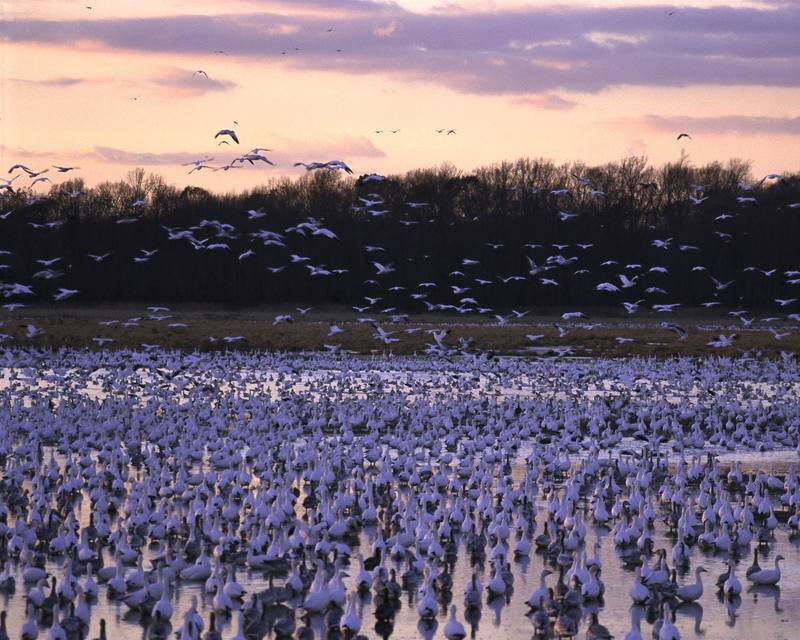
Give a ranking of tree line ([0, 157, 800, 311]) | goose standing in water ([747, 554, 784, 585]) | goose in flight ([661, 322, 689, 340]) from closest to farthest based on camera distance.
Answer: goose standing in water ([747, 554, 784, 585]) → goose in flight ([661, 322, 689, 340]) → tree line ([0, 157, 800, 311])

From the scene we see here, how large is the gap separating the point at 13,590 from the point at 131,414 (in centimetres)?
1201

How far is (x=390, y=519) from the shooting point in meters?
15.9

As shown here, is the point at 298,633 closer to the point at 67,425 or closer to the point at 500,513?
the point at 500,513

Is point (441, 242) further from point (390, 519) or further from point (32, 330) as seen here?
point (390, 519)

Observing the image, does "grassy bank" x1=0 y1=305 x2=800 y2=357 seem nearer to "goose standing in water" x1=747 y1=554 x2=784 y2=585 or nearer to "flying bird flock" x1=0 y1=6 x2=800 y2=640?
"flying bird flock" x1=0 y1=6 x2=800 y2=640

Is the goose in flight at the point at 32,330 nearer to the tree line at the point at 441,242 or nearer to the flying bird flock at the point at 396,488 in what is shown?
the flying bird flock at the point at 396,488

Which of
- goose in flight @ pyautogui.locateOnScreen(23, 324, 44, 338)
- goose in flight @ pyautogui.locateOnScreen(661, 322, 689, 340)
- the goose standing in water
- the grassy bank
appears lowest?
the grassy bank

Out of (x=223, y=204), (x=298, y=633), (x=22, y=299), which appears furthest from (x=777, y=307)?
(x=298, y=633)

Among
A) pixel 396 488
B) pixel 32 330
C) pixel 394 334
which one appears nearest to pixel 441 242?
pixel 394 334

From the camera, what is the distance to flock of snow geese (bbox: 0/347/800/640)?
39.6 ft

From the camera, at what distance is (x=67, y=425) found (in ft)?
69.4

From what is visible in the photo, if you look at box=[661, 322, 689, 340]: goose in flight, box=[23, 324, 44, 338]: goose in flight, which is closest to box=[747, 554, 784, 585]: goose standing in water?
box=[661, 322, 689, 340]: goose in flight

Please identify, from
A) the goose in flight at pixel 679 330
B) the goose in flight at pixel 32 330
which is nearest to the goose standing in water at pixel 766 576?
the goose in flight at pixel 679 330

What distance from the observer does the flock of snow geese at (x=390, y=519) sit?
12062 millimetres
